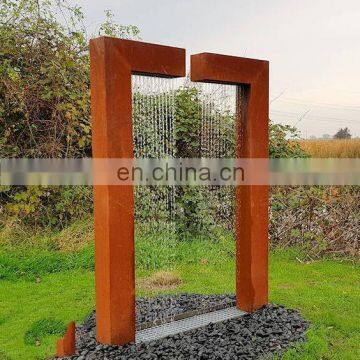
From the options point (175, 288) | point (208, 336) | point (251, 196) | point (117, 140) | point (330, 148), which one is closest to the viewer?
point (117, 140)

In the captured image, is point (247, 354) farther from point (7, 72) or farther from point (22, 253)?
point (7, 72)

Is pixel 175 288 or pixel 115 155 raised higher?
pixel 115 155

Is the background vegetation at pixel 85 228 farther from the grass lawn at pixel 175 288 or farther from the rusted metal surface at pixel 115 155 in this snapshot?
the rusted metal surface at pixel 115 155

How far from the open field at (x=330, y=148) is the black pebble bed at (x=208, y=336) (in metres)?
4.40

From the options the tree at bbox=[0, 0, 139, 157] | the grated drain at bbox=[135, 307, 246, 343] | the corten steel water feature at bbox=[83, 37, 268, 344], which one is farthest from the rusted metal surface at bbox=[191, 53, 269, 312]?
the tree at bbox=[0, 0, 139, 157]

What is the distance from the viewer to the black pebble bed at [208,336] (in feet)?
10.6

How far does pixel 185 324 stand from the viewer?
3.71 m

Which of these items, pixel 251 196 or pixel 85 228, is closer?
pixel 251 196

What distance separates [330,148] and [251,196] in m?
4.97

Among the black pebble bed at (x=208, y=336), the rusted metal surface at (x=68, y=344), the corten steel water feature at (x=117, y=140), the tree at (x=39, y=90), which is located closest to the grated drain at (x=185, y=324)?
the black pebble bed at (x=208, y=336)

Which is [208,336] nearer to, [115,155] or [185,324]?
[185,324]

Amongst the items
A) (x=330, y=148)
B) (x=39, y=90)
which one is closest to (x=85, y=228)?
(x=39, y=90)

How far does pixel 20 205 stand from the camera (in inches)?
268

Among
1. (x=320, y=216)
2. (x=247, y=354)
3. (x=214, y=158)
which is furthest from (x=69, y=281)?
(x=320, y=216)
